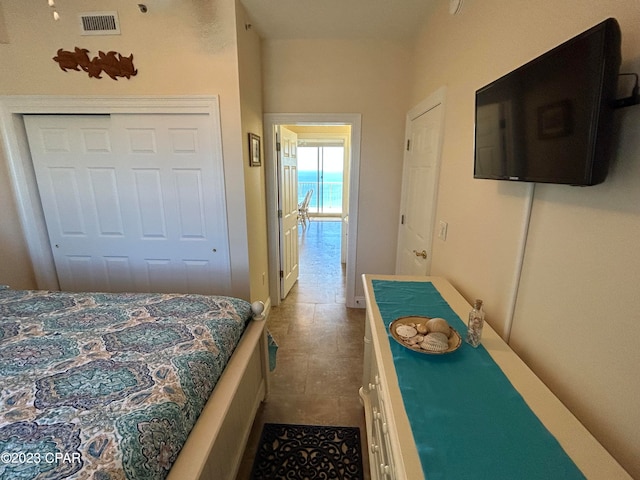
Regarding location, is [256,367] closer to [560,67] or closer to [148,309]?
[148,309]

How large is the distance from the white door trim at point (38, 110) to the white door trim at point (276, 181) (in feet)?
2.54

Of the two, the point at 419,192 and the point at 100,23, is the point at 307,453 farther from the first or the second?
the point at 100,23

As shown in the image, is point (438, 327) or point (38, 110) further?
point (38, 110)

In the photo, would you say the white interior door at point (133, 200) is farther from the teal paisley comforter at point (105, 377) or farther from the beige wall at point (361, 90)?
the beige wall at point (361, 90)

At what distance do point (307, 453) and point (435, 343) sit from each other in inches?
43.9

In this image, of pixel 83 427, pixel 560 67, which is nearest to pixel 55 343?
pixel 83 427

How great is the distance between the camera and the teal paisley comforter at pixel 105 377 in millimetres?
758

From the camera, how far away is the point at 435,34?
200 centimetres

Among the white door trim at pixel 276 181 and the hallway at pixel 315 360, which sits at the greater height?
the white door trim at pixel 276 181

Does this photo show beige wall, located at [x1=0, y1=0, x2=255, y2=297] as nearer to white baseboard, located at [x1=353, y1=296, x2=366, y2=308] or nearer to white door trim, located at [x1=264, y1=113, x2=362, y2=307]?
white door trim, located at [x1=264, y1=113, x2=362, y2=307]

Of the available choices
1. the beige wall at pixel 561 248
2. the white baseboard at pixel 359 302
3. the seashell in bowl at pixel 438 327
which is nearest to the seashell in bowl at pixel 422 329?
the seashell in bowl at pixel 438 327

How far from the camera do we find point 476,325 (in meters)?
1.05

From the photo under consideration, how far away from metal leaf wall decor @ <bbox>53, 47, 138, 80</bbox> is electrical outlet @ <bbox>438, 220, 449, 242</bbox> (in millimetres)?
2442

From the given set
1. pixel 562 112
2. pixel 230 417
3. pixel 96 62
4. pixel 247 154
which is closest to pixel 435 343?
pixel 562 112
